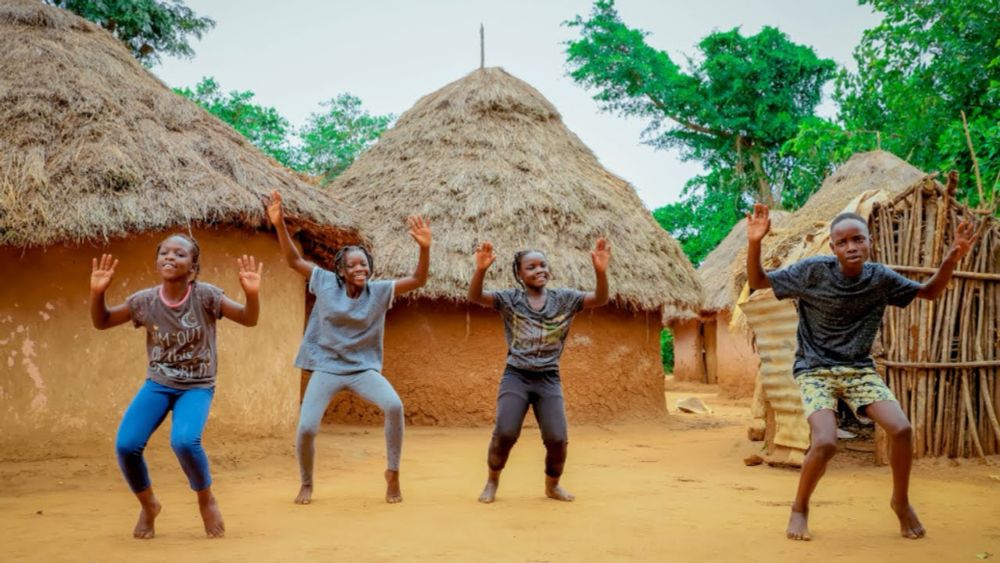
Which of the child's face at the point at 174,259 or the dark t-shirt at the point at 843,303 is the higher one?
the child's face at the point at 174,259

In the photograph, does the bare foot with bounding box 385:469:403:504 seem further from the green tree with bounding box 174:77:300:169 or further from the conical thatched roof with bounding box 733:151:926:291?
the green tree with bounding box 174:77:300:169

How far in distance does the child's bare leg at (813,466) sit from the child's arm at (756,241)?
66 cm

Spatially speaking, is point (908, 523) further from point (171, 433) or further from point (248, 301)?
point (171, 433)

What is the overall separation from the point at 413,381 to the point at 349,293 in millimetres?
5276

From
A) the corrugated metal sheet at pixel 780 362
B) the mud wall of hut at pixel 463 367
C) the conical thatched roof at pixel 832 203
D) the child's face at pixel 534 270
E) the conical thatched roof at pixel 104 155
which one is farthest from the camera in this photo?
the mud wall of hut at pixel 463 367

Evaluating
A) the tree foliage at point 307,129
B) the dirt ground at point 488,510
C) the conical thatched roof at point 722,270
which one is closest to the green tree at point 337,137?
the tree foliage at point 307,129

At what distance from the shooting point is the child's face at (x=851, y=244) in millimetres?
3838

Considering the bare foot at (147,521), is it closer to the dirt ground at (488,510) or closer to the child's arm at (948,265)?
the dirt ground at (488,510)

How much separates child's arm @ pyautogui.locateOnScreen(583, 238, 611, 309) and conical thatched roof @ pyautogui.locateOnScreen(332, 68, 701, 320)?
4.99 m

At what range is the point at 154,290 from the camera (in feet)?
12.9

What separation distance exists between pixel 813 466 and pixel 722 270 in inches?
547

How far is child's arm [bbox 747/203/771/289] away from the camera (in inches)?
152

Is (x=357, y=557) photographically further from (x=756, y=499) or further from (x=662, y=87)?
(x=662, y=87)

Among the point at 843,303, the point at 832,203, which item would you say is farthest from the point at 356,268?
the point at 832,203
